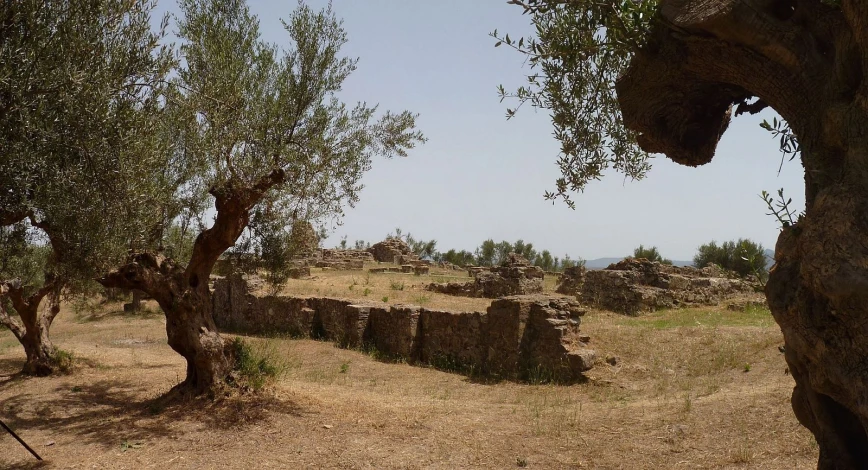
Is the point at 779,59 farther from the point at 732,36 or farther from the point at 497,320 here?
the point at 497,320

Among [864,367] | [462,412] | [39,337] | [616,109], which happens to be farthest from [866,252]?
[39,337]

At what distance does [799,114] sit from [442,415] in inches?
285

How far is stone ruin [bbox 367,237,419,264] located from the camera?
49.2m

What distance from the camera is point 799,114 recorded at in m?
4.38

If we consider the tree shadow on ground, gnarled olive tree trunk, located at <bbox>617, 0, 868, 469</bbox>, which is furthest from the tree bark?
gnarled olive tree trunk, located at <bbox>617, 0, 868, 469</bbox>

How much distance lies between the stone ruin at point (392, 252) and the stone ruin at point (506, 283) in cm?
2162

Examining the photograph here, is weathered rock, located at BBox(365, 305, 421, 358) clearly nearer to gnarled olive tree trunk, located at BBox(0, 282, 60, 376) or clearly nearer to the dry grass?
the dry grass

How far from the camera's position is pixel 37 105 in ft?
20.2

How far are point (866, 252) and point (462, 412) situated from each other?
25.2 ft

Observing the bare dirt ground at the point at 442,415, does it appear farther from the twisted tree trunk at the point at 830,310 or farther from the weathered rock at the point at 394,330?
the twisted tree trunk at the point at 830,310

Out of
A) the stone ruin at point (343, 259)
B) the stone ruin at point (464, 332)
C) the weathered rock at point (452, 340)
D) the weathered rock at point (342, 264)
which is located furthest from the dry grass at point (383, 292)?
the stone ruin at point (343, 259)

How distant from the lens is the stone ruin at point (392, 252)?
4922 centimetres

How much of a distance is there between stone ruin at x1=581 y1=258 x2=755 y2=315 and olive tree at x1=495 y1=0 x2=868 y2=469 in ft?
53.1

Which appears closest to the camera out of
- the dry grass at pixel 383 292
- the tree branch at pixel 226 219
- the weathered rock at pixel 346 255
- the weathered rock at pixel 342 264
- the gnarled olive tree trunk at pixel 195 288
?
the tree branch at pixel 226 219
